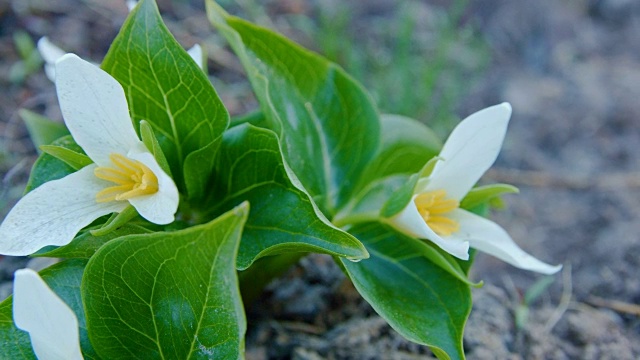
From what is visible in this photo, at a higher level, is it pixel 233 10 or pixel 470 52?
pixel 233 10

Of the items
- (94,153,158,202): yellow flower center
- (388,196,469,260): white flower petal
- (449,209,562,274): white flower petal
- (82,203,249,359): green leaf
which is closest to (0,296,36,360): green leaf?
(82,203,249,359): green leaf

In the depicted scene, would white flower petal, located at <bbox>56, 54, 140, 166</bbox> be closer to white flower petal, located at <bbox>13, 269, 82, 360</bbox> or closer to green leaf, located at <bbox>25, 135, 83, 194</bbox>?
green leaf, located at <bbox>25, 135, 83, 194</bbox>

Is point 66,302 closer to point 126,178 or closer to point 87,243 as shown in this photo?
point 87,243

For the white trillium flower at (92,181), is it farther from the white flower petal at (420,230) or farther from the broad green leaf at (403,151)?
the broad green leaf at (403,151)

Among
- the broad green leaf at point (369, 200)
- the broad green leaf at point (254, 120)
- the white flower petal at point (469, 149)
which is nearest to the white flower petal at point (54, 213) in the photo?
the broad green leaf at point (254, 120)

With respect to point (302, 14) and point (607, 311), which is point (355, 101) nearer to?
point (607, 311)

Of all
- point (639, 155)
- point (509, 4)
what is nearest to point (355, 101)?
point (639, 155)
